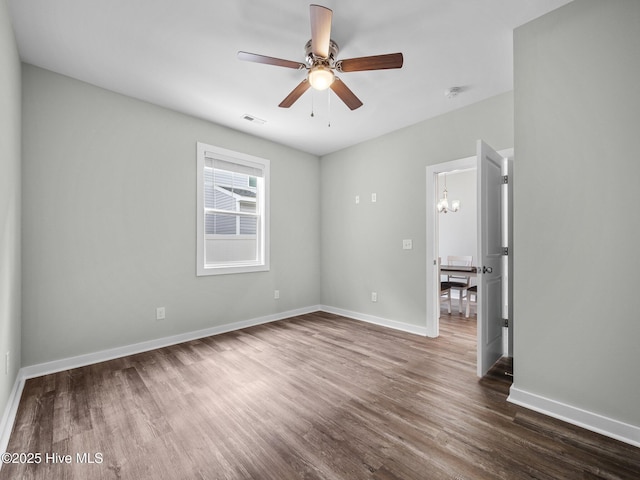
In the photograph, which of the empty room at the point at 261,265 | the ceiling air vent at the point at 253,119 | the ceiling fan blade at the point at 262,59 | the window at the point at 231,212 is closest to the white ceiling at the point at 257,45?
the empty room at the point at 261,265

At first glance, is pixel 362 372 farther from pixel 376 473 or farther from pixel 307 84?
pixel 307 84

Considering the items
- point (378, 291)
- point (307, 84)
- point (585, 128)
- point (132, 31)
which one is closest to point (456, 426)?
point (585, 128)

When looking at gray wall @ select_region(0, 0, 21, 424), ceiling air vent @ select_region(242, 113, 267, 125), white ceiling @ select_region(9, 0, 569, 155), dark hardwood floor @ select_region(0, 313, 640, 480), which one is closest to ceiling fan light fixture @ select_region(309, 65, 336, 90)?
white ceiling @ select_region(9, 0, 569, 155)

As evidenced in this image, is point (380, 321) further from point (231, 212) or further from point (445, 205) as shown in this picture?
point (445, 205)

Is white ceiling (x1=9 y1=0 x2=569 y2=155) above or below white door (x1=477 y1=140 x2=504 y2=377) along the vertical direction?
above

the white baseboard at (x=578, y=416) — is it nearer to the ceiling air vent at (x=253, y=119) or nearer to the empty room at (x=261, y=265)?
the empty room at (x=261, y=265)

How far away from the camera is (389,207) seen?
3992 mm

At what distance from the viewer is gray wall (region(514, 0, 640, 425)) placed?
1.66 m

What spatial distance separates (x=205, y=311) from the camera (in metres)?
3.55

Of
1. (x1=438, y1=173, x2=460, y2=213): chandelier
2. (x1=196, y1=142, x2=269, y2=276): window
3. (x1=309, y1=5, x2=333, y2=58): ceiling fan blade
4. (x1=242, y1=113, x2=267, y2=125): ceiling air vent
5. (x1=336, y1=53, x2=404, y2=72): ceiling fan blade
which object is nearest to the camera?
(x1=309, y1=5, x2=333, y2=58): ceiling fan blade

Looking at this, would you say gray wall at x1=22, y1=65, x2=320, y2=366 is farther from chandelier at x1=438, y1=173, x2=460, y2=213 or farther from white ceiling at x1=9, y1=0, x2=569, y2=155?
chandelier at x1=438, y1=173, x2=460, y2=213

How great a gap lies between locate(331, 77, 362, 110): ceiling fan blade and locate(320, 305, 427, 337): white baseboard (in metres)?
2.75

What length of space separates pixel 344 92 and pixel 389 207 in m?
2.00

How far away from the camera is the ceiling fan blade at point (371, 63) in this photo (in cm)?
188
